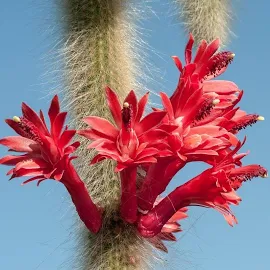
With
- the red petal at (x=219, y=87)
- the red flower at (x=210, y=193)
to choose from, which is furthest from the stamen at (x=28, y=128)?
the red petal at (x=219, y=87)

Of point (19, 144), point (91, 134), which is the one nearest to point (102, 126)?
point (91, 134)

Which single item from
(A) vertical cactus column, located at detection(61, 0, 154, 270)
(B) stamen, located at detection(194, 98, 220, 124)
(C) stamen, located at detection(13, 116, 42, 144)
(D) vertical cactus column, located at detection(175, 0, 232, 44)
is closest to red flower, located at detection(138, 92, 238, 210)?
(B) stamen, located at detection(194, 98, 220, 124)

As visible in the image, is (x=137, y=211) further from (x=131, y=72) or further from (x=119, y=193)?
(x=131, y=72)

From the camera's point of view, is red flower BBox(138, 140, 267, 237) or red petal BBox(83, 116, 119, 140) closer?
red petal BBox(83, 116, 119, 140)

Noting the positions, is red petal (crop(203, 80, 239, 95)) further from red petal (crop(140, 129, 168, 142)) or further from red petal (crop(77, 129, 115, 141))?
red petal (crop(77, 129, 115, 141))

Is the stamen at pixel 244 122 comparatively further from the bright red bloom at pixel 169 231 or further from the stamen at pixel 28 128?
the stamen at pixel 28 128

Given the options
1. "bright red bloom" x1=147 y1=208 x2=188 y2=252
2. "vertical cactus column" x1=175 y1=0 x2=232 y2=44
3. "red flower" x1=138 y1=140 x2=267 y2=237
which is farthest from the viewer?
"vertical cactus column" x1=175 y1=0 x2=232 y2=44

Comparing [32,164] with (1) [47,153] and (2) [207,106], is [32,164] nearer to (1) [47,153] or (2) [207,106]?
(1) [47,153]
